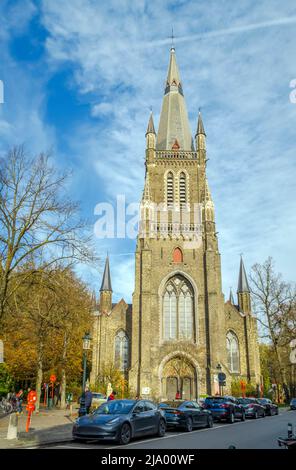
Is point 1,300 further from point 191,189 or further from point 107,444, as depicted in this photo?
point 191,189

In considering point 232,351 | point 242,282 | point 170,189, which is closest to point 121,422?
point 232,351

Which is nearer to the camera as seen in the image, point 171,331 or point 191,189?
point 171,331

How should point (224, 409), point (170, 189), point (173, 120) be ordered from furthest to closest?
point (173, 120) < point (170, 189) < point (224, 409)

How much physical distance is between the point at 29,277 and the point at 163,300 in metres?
23.3

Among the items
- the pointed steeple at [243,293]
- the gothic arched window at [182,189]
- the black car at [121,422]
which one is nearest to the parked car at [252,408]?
the black car at [121,422]

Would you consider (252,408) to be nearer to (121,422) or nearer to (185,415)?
(185,415)

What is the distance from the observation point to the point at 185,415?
1490 centimetres

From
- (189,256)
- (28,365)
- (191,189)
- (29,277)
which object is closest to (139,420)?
(29,277)

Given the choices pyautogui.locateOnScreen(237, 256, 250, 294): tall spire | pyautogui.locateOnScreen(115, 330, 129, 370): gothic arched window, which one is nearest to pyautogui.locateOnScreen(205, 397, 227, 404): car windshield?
pyautogui.locateOnScreen(115, 330, 129, 370): gothic arched window

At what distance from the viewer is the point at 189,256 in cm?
4022

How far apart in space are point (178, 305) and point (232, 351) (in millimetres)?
7074

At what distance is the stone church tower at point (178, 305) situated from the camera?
3653cm

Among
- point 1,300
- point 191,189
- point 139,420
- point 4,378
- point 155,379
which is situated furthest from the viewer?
point 191,189

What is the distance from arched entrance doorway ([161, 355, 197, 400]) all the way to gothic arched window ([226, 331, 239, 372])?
4.78 m
